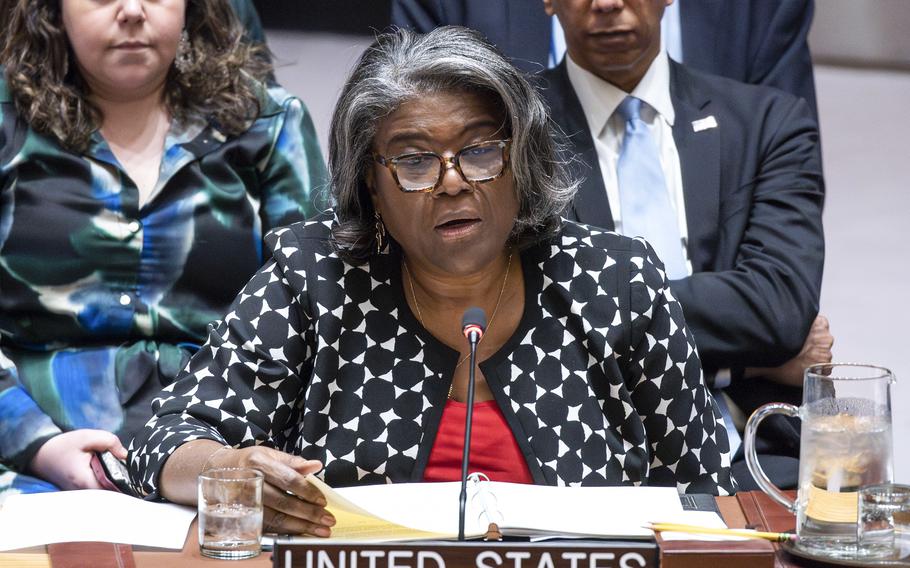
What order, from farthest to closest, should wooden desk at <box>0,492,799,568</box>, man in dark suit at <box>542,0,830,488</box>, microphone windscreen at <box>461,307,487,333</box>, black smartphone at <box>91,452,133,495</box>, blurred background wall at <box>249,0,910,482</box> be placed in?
blurred background wall at <box>249,0,910,482</box> → man in dark suit at <box>542,0,830,488</box> → black smartphone at <box>91,452,133,495</box> → microphone windscreen at <box>461,307,487,333</box> → wooden desk at <box>0,492,799,568</box>

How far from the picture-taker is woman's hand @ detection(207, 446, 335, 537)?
61.3 inches

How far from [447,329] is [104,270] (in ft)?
2.83

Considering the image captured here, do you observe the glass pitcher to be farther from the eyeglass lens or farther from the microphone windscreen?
the eyeglass lens

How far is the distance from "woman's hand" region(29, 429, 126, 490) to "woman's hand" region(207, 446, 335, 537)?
2.88ft

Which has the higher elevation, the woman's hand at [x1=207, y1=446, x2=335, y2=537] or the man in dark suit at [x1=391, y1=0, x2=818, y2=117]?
the man in dark suit at [x1=391, y1=0, x2=818, y2=117]

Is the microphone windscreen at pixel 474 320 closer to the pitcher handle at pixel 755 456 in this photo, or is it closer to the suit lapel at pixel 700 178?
the pitcher handle at pixel 755 456

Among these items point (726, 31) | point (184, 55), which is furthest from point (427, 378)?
point (726, 31)

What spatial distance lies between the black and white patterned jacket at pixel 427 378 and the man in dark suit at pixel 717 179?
0.50m

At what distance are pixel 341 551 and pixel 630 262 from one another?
0.94 metres

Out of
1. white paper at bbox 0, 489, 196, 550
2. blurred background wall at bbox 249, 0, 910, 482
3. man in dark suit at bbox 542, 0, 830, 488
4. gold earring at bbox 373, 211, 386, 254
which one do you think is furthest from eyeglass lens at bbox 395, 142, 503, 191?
blurred background wall at bbox 249, 0, 910, 482

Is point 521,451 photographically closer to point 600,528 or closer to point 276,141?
point 600,528

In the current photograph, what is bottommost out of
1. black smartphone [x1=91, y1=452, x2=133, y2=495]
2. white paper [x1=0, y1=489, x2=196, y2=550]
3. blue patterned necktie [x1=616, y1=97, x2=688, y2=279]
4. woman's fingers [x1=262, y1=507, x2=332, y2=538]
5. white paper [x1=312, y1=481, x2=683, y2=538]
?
black smartphone [x1=91, y1=452, x2=133, y2=495]

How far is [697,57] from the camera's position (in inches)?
118

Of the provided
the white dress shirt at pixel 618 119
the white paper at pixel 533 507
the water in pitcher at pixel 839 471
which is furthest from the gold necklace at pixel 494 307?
the water in pitcher at pixel 839 471
